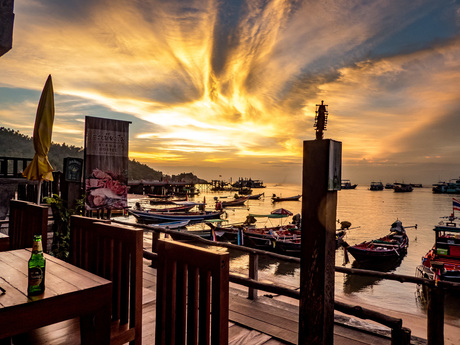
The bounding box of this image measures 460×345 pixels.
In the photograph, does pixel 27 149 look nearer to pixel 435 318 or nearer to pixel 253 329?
pixel 253 329

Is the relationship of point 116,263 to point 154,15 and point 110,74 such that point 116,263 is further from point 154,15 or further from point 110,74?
point 110,74

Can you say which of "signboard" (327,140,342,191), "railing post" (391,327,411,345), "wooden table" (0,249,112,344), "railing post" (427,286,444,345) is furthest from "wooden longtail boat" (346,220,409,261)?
"wooden table" (0,249,112,344)

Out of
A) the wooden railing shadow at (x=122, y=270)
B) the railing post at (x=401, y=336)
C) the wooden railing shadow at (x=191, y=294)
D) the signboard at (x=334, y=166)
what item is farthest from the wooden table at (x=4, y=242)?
the railing post at (x=401, y=336)

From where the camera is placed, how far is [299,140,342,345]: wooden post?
2.12 m

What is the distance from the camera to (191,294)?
1575mm

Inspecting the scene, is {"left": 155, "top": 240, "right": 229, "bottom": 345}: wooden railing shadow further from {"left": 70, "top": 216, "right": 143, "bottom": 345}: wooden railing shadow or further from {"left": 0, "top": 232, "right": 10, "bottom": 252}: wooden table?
{"left": 0, "top": 232, "right": 10, "bottom": 252}: wooden table

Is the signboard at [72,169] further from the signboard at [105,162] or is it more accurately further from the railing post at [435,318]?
the railing post at [435,318]

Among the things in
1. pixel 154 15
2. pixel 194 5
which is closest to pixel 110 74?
pixel 154 15

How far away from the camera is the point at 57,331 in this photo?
9.38 ft

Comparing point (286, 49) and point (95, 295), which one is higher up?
point (286, 49)

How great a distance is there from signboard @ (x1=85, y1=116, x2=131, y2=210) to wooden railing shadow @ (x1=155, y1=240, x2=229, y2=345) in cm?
511

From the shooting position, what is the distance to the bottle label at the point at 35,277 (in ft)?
5.78

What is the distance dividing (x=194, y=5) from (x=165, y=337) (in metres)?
7.90

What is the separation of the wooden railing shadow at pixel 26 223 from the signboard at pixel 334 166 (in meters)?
3.05
